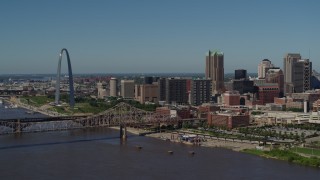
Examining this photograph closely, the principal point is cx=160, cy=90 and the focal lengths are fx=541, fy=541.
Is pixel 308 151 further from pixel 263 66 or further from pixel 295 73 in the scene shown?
pixel 263 66

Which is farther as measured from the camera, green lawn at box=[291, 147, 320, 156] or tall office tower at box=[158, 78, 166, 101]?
tall office tower at box=[158, 78, 166, 101]

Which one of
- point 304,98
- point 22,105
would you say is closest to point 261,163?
point 304,98

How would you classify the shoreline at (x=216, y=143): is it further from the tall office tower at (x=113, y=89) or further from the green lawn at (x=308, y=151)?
the tall office tower at (x=113, y=89)

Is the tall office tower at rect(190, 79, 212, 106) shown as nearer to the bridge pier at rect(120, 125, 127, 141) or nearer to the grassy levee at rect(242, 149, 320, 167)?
the bridge pier at rect(120, 125, 127, 141)

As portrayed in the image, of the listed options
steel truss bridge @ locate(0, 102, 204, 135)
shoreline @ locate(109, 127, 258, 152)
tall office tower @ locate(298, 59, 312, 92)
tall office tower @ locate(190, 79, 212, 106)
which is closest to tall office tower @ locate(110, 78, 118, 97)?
tall office tower @ locate(190, 79, 212, 106)

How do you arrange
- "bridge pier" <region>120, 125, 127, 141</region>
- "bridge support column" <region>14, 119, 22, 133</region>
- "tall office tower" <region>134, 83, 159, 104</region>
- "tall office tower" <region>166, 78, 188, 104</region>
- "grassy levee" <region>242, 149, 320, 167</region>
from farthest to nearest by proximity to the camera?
1. "tall office tower" <region>134, 83, 159, 104</region>
2. "tall office tower" <region>166, 78, 188, 104</region>
3. "bridge pier" <region>120, 125, 127, 141</region>
4. "bridge support column" <region>14, 119, 22, 133</region>
5. "grassy levee" <region>242, 149, 320, 167</region>

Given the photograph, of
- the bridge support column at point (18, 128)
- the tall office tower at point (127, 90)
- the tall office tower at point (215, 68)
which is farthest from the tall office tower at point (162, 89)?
the bridge support column at point (18, 128)

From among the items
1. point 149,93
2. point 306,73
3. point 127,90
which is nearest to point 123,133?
point 149,93
